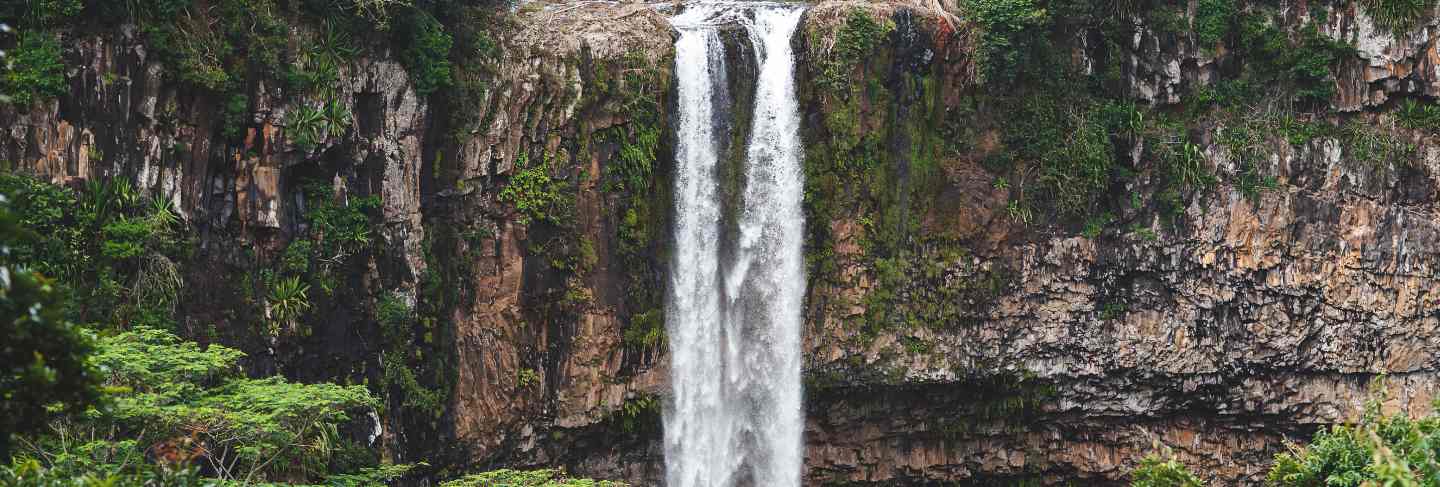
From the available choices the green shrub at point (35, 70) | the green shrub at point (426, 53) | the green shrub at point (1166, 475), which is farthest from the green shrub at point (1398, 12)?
the green shrub at point (35, 70)

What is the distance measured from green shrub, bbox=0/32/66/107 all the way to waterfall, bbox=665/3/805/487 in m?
9.44

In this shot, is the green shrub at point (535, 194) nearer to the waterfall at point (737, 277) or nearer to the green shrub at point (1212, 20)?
the waterfall at point (737, 277)

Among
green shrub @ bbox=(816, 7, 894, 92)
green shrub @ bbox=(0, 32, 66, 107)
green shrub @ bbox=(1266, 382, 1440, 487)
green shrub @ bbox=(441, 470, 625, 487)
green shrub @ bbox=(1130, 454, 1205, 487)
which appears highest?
green shrub @ bbox=(816, 7, 894, 92)

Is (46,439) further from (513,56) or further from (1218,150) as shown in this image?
(1218,150)

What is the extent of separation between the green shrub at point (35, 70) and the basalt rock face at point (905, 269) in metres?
4.36

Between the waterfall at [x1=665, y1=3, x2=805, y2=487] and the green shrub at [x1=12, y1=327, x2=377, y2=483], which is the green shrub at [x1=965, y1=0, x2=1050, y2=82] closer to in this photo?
the waterfall at [x1=665, y1=3, x2=805, y2=487]

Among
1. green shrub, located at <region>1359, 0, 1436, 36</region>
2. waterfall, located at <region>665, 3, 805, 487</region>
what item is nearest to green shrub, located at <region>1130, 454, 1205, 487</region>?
waterfall, located at <region>665, 3, 805, 487</region>

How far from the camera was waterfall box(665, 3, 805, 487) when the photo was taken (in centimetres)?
2133

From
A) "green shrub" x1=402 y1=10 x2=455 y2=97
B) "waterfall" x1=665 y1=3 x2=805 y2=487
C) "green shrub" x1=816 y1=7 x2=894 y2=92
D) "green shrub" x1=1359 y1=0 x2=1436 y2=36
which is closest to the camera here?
"green shrub" x1=402 y1=10 x2=455 y2=97

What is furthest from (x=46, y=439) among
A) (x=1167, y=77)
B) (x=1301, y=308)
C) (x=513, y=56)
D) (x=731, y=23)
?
(x=1301, y=308)

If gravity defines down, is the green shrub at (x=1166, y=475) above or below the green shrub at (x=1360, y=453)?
below

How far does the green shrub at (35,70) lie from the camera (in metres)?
15.0

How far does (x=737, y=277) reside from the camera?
71.8ft

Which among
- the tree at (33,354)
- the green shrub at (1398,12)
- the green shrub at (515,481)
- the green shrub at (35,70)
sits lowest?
the green shrub at (515,481)
